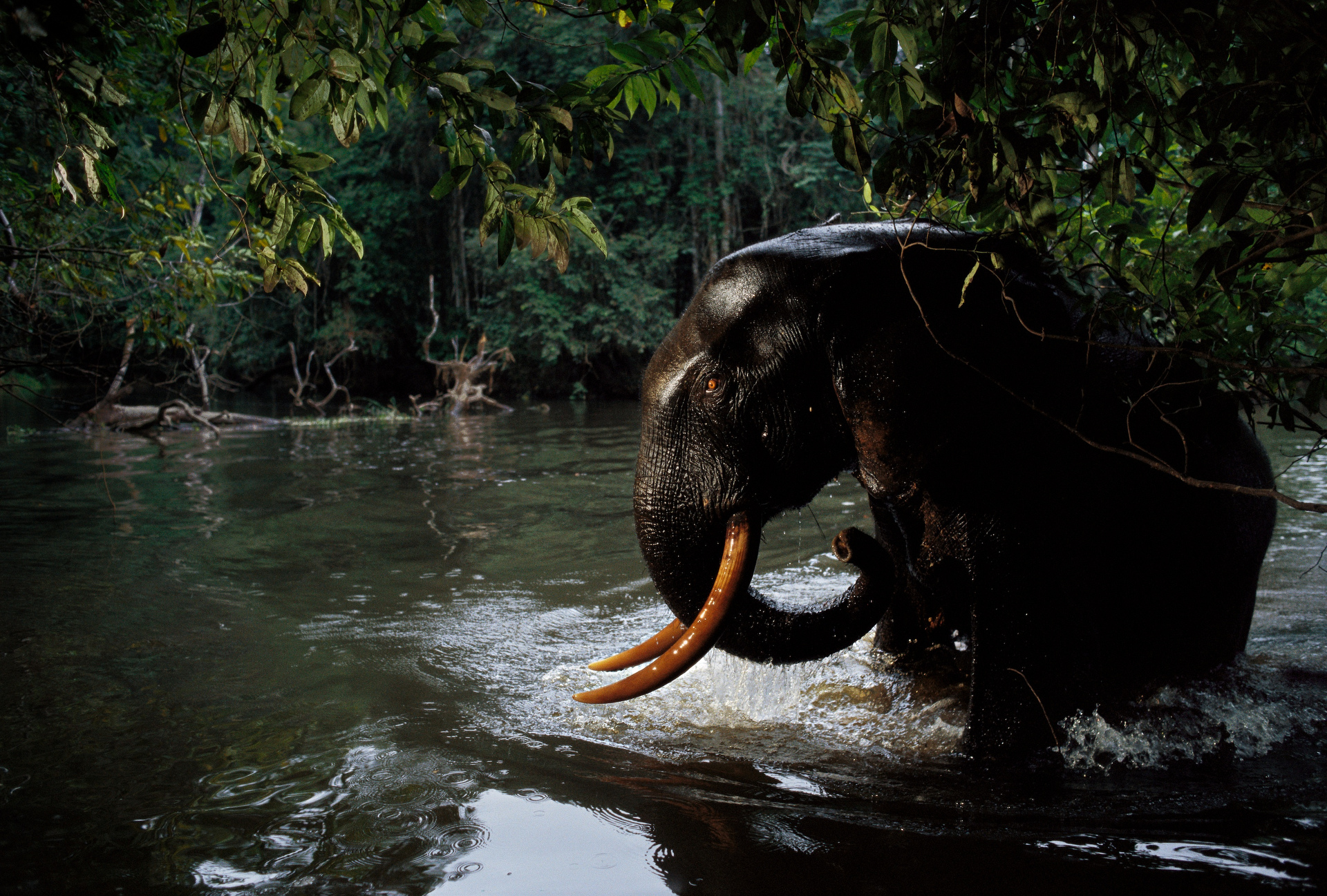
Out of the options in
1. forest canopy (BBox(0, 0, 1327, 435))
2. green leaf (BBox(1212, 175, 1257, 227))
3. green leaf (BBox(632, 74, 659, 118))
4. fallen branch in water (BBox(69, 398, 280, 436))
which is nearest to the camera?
green leaf (BBox(1212, 175, 1257, 227))

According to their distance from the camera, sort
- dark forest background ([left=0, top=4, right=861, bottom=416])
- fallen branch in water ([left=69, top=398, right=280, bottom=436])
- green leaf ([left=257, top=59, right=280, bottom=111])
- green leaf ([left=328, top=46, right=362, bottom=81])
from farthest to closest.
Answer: dark forest background ([left=0, top=4, right=861, bottom=416]) < fallen branch in water ([left=69, top=398, right=280, bottom=436]) < green leaf ([left=257, top=59, right=280, bottom=111]) < green leaf ([left=328, top=46, right=362, bottom=81])

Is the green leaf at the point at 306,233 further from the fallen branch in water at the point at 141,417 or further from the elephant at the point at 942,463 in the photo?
the fallen branch in water at the point at 141,417

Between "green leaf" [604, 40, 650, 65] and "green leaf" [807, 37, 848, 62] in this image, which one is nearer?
"green leaf" [807, 37, 848, 62]

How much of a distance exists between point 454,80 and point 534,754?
75.1 inches

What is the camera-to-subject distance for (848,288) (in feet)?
9.12

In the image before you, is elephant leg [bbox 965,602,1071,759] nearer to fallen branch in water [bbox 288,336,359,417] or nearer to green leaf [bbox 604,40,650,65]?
green leaf [bbox 604,40,650,65]

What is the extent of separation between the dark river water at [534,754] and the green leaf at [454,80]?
6.06ft

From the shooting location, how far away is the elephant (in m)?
2.64

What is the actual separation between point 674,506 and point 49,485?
8.12m

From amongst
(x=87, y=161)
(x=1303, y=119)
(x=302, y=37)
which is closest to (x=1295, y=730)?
(x=1303, y=119)

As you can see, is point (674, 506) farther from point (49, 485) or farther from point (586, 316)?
point (586, 316)

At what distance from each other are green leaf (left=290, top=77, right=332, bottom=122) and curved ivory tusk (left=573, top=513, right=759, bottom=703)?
1.65 m

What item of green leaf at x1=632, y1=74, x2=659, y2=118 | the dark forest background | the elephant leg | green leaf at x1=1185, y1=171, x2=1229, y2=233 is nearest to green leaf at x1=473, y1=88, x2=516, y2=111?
green leaf at x1=632, y1=74, x2=659, y2=118

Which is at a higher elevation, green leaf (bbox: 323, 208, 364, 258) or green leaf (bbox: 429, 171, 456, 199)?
green leaf (bbox: 429, 171, 456, 199)
